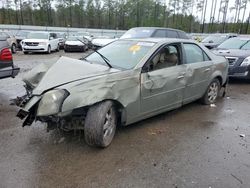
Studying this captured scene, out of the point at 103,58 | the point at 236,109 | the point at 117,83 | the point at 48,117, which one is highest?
the point at 103,58

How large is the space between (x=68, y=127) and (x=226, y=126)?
2.88 m

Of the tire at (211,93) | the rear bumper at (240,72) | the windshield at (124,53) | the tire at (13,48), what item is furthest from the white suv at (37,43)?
the tire at (211,93)

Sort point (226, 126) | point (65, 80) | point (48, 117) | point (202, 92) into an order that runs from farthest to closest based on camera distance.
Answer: point (202, 92) → point (226, 126) → point (65, 80) → point (48, 117)

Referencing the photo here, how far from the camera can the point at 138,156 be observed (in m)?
3.48

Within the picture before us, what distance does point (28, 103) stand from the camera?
133 inches

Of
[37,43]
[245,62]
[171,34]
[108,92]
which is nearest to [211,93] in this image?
[245,62]

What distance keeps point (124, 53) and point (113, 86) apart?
3.56 feet

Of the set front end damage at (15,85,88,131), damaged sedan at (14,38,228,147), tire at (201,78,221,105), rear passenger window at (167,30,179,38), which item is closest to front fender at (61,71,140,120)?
damaged sedan at (14,38,228,147)

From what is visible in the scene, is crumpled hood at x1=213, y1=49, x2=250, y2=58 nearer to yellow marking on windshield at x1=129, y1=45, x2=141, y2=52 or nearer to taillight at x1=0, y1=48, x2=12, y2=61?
yellow marking on windshield at x1=129, y1=45, x2=141, y2=52

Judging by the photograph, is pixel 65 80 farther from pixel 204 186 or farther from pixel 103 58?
pixel 204 186

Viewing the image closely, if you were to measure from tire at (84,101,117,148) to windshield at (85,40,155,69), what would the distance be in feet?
2.93

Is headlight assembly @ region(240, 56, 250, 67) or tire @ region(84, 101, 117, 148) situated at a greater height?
headlight assembly @ region(240, 56, 250, 67)

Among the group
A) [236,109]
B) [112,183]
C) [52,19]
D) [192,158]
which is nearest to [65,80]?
[112,183]

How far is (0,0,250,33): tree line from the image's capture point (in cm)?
4459
